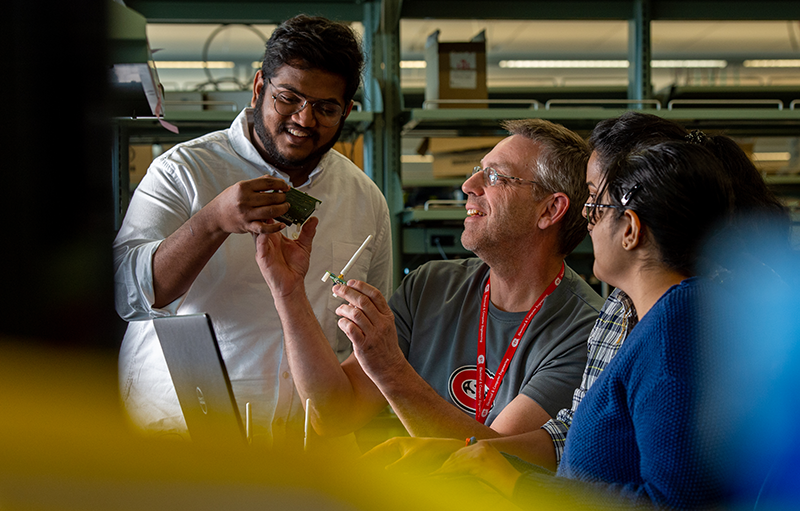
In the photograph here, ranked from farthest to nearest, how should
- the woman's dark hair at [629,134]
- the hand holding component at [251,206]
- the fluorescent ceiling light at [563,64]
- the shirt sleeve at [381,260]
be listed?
the fluorescent ceiling light at [563,64] < the shirt sleeve at [381,260] < the hand holding component at [251,206] < the woman's dark hair at [629,134]

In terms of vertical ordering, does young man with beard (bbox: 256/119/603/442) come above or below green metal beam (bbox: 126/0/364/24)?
below

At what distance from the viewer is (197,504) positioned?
222 mm

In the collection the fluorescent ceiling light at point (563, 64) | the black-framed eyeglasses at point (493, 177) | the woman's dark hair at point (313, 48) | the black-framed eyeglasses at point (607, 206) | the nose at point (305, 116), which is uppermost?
the fluorescent ceiling light at point (563, 64)

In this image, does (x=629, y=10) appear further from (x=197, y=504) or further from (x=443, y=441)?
(x=197, y=504)

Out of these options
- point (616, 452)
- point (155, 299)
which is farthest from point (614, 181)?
point (155, 299)

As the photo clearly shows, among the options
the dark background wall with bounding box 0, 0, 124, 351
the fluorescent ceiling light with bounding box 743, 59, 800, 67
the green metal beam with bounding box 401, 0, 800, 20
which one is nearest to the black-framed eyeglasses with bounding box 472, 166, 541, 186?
the dark background wall with bounding box 0, 0, 124, 351

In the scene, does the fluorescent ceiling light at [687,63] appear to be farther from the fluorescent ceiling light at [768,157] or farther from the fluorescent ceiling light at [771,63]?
the fluorescent ceiling light at [768,157]

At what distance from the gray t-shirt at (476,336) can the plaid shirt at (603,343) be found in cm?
7

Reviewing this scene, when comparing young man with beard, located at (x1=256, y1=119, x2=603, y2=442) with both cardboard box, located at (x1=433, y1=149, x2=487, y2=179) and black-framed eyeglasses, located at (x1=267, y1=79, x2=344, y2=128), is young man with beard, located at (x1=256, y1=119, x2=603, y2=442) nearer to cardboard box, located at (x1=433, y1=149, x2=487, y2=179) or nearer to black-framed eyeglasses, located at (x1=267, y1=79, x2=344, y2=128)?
black-framed eyeglasses, located at (x1=267, y1=79, x2=344, y2=128)

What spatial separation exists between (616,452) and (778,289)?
1.10 ft

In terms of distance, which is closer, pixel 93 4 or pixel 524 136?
pixel 93 4

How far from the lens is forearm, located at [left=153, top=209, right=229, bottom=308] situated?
56.6 inches

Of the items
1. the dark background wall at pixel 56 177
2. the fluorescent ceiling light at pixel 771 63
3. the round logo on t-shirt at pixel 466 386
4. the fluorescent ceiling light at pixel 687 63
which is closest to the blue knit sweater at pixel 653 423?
the round logo on t-shirt at pixel 466 386

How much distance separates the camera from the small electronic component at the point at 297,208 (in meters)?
1.47
